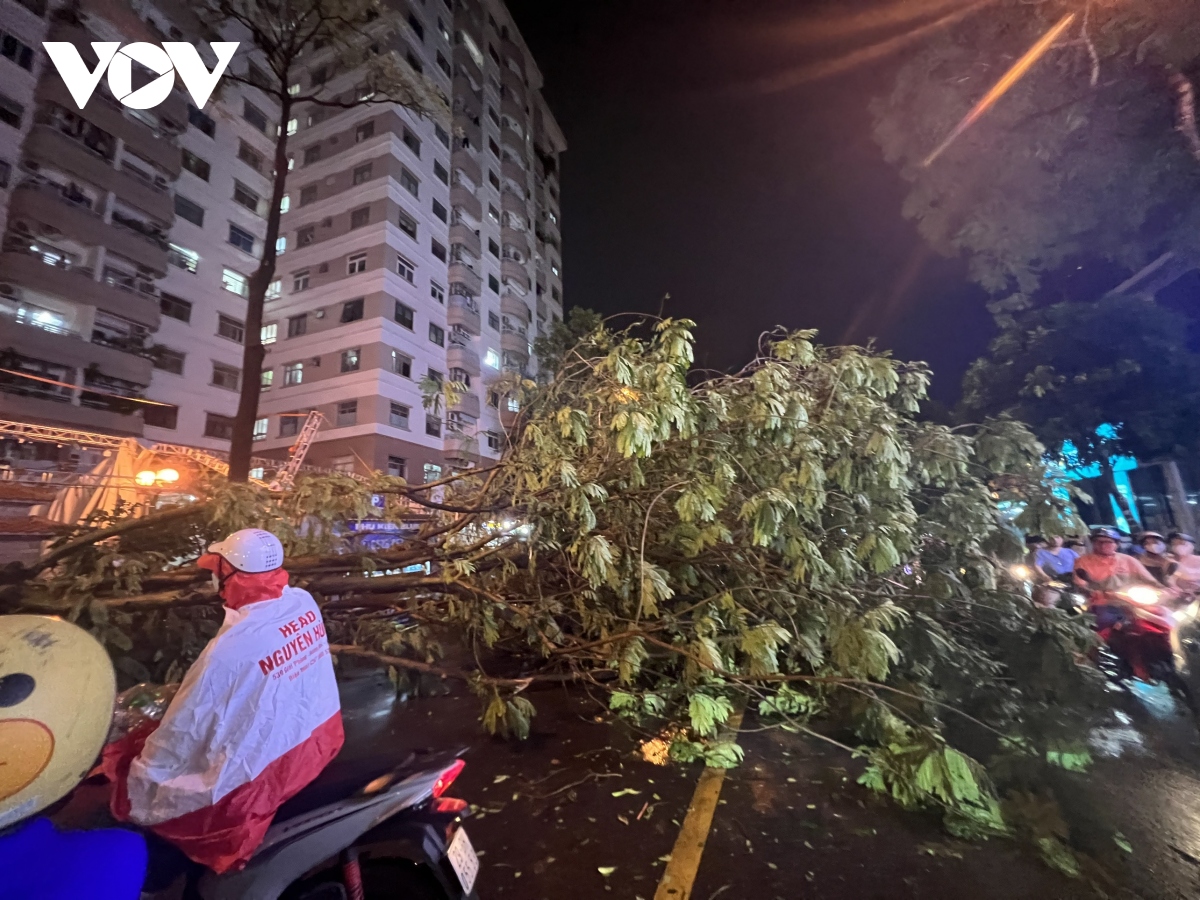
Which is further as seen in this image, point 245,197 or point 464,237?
point 464,237

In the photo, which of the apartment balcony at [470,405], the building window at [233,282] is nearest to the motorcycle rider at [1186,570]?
the apartment balcony at [470,405]

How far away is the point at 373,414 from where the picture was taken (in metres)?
18.9

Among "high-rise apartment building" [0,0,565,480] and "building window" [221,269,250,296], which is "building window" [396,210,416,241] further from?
"building window" [221,269,250,296]

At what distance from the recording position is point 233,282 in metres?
19.8

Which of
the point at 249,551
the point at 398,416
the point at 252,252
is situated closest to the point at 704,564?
the point at 249,551

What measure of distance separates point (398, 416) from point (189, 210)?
9.72 m

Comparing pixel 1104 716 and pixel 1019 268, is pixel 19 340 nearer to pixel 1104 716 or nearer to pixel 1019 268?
pixel 1104 716

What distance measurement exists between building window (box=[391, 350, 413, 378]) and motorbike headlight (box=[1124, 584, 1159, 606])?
65.0ft

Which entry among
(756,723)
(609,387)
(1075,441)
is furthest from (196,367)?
(1075,441)

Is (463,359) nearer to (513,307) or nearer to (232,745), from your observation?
(513,307)

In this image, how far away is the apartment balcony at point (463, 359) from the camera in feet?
77.6

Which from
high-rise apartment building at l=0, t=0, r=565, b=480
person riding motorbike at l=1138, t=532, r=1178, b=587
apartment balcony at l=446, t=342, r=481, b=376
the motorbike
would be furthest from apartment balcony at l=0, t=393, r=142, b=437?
person riding motorbike at l=1138, t=532, r=1178, b=587

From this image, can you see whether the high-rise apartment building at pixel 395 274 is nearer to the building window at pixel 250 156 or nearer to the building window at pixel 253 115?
the building window at pixel 250 156

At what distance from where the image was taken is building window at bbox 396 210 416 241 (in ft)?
69.0
